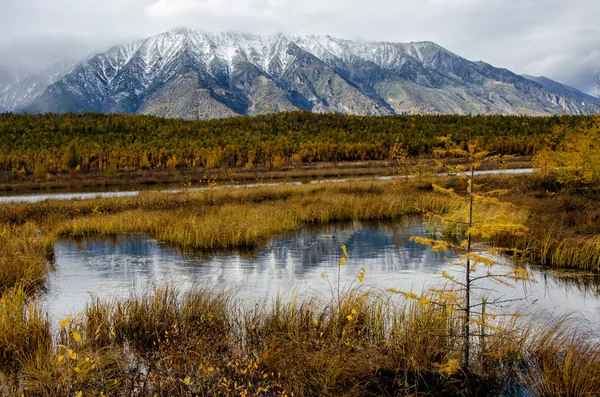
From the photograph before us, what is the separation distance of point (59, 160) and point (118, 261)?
69429mm

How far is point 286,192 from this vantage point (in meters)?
30.0

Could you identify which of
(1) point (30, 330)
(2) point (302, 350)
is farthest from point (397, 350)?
(1) point (30, 330)

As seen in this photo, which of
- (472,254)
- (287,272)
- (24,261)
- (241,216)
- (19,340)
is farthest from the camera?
(241,216)

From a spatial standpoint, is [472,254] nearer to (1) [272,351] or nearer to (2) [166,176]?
(1) [272,351]

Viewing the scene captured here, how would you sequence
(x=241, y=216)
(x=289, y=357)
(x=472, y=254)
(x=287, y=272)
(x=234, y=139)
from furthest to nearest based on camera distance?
(x=234, y=139) → (x=241, y=216) → (x=287, y=272) → (x=289, y=357) → (x=472, y=254)

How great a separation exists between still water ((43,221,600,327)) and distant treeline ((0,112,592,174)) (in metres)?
50.7

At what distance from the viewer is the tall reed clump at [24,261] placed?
38.4 ft

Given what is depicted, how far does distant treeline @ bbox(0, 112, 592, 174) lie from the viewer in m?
77.6

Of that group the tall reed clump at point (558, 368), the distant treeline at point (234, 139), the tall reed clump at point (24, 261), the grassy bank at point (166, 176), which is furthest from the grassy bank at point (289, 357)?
the distant treeline at point (234, 139)

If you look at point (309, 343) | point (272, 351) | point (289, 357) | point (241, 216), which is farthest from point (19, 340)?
point (241, 216)

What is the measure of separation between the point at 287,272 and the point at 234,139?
92.8m

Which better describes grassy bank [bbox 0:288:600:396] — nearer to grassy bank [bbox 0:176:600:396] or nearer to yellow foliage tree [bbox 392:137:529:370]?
grassy bank [bbox 0:176:600:396]

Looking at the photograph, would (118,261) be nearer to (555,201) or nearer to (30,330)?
(30,330)

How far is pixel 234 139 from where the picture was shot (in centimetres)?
10412
